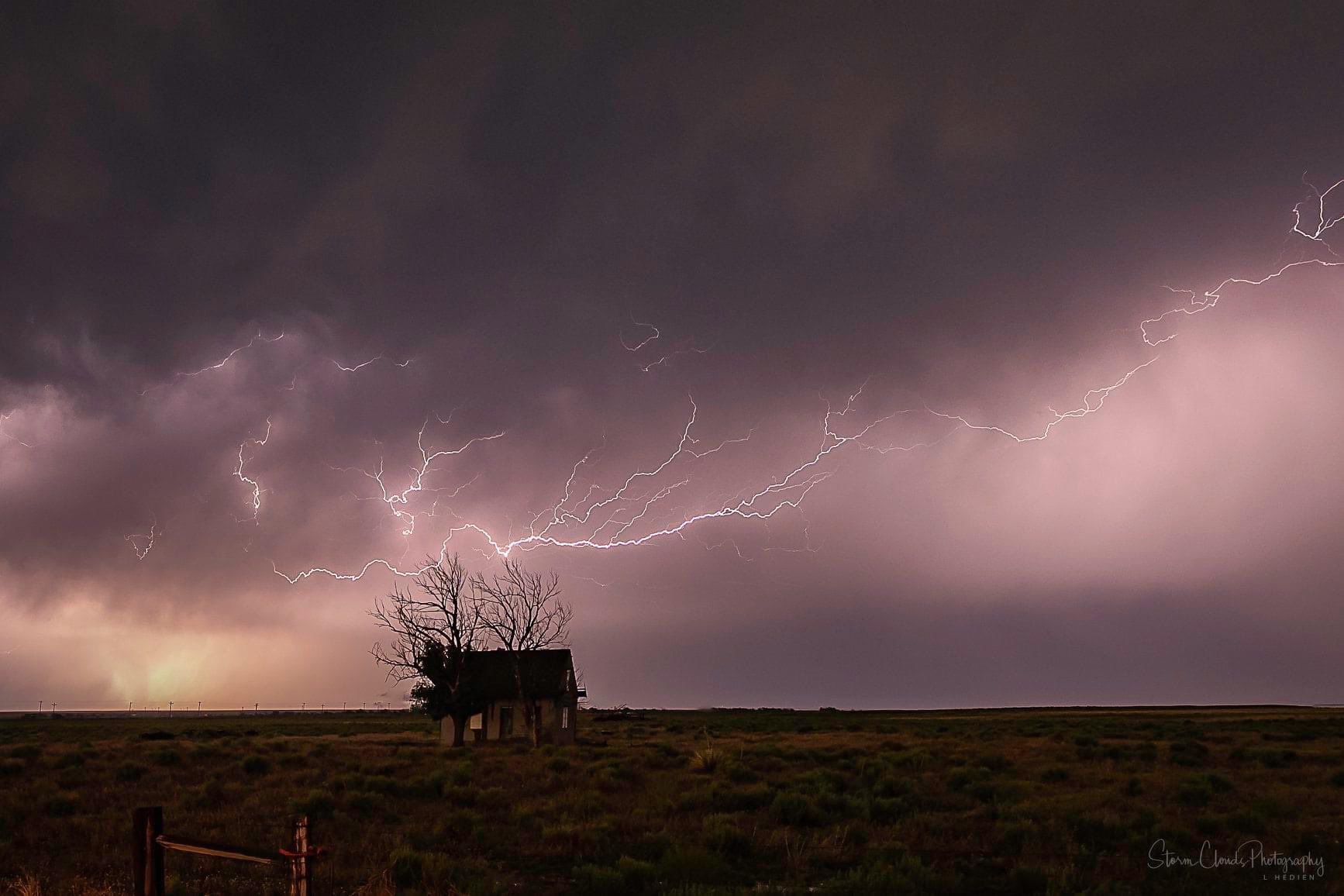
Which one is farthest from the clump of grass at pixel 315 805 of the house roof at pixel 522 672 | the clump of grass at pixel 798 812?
the house roof at pixel 522 672

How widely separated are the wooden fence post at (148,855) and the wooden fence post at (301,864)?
4.90ft

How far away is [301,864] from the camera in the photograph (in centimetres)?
809

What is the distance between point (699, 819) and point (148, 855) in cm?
924

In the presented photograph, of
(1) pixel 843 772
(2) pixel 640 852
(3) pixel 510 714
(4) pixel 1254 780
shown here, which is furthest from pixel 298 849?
(3) pixel 510 714

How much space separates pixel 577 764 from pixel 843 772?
7745 millimetres

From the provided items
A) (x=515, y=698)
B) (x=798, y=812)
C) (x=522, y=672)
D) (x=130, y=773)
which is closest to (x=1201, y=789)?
(x=798, y=812)

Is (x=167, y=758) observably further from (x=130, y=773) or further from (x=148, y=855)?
(x=148, y=855)

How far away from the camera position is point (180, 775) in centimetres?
2356

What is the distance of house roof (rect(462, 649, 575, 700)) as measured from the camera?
41.2 m

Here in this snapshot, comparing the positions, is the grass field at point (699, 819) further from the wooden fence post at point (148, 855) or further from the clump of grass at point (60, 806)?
the wooden fence post at point (148, 855)

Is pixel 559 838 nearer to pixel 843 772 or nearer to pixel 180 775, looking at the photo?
pixel 843 772

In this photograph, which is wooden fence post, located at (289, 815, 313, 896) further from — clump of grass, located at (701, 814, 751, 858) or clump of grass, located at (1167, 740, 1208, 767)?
clump of grass, located at (1167, 740, 1208, 767)

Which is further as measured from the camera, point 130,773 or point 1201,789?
point 130,773

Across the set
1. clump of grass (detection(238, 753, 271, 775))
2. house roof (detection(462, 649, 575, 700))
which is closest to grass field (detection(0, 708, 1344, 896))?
clump of grass (detection(238, 753, 271, 775))
